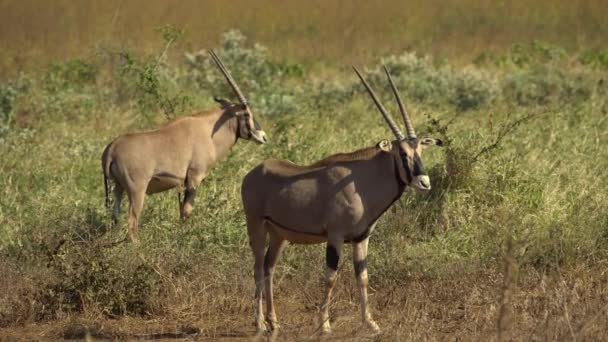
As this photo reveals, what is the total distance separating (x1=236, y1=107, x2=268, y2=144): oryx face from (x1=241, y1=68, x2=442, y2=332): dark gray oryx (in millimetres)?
3828

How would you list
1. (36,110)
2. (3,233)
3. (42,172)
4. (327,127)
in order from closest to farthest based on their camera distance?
(3,233), (42,172), (327,127), (36,110)

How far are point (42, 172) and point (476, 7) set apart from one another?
46.6 feet

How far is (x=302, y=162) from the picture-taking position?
13.0 meters

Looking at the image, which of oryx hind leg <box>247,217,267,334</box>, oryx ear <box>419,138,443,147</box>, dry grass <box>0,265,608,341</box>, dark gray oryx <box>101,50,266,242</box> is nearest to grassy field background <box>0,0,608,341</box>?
dry grass <box>0,265,608,341</box>

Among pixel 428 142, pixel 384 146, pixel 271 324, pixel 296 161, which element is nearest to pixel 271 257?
pixel 271 324

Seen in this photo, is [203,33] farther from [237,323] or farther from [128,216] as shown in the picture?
[237,323]

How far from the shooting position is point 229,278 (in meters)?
9.58

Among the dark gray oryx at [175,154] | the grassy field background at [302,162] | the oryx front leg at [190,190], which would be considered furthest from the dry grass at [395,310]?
the oryx front leg at [190,190]

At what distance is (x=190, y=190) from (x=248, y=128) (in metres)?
1.21

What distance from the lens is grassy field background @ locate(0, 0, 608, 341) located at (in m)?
8.86

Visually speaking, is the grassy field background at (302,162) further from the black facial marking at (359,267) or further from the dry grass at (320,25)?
the black facial marking at (359,267)

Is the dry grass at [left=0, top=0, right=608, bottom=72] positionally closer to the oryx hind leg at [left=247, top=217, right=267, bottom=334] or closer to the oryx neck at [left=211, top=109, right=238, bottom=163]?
the oryx neck at [left=211, top=109, right=238, bottom=163]

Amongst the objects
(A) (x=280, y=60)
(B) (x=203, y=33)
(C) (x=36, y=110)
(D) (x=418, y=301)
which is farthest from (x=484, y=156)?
(B) (x=203, y=33)

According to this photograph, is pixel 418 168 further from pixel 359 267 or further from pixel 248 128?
pixel 248 128
